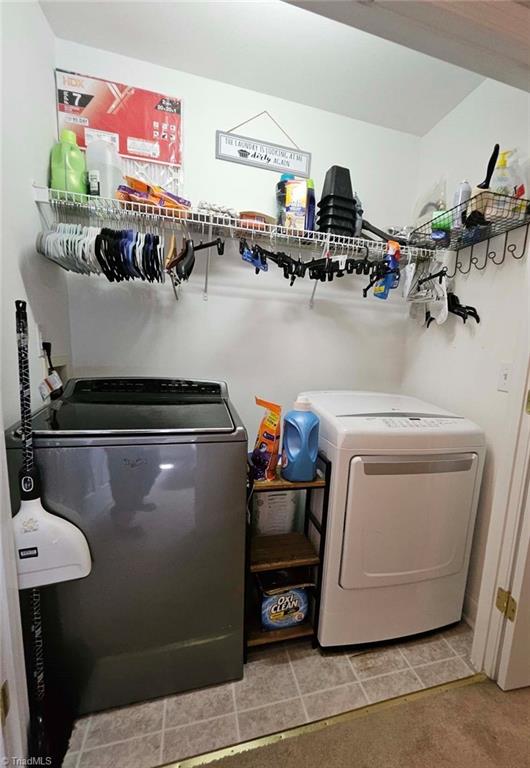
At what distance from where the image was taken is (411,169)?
1918mm

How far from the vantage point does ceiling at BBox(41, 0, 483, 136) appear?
125cm

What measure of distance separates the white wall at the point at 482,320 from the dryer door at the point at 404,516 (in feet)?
0.69

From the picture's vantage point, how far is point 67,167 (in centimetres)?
126

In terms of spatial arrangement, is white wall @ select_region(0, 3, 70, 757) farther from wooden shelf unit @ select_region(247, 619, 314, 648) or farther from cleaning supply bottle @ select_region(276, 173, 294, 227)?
cleaning supply bottle @ select_region(276, 173, 294, 227)

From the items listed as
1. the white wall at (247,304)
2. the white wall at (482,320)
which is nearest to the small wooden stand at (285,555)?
the white wall at (247,304)

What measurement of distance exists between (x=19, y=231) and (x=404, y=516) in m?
1.86

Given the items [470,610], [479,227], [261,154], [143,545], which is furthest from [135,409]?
[470,610]

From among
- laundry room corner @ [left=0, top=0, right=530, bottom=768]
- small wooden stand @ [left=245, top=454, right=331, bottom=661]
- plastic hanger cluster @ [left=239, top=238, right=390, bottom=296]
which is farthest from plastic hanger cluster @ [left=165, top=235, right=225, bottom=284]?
small wooden stand @ [left=245, top=454, right=331, bottom=661]

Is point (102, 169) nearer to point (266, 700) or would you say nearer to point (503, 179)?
point (503, 179)

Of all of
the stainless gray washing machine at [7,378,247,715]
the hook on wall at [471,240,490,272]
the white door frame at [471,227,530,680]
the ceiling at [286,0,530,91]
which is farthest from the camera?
the hook on wall at [471,240,490,272]

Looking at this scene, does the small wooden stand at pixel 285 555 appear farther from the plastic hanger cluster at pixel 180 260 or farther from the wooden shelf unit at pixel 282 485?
the plastic hanger cluster at pixel 180 260

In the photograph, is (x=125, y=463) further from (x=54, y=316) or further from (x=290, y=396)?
(x=290, y=396)

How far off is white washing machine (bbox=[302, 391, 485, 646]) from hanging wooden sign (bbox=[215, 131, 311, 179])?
135cm

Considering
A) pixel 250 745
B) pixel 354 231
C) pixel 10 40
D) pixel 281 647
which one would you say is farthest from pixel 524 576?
pixel 10 40
